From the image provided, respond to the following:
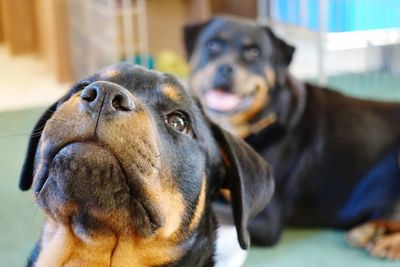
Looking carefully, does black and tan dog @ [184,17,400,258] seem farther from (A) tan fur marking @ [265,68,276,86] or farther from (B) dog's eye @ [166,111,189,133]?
(B) dog's eye @ [166,111,189,133]

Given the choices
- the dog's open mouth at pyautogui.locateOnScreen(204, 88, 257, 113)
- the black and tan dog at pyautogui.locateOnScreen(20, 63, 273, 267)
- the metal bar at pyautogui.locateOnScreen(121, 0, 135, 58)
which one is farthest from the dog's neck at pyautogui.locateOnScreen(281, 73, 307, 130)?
the metal bar at pyautogui.locateOnScreen(121, 0, 135, 58)

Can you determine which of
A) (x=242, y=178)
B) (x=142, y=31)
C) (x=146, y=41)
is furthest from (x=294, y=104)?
(x=146, y=41)

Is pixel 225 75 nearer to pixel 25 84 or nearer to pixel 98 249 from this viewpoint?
pixel 98 249

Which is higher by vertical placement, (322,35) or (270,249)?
(322,35)

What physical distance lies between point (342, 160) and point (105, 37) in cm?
188

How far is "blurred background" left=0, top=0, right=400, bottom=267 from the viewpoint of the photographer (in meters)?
3.73

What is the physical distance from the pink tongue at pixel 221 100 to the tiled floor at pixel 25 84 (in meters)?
1.35

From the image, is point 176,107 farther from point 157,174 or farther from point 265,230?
point 265,230

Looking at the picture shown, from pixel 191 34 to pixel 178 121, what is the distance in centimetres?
133

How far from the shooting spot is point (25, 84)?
4.07 meters

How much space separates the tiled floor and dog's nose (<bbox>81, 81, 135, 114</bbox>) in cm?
254

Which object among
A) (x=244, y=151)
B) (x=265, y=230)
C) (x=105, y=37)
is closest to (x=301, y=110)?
(x=265, y=230)

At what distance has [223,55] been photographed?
8.58ft

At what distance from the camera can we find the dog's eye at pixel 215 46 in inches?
103
